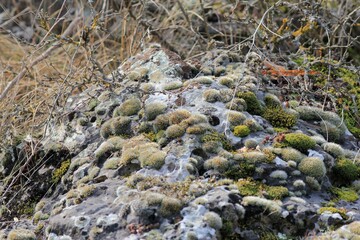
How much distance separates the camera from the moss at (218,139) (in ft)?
12.2

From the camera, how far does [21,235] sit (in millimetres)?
3416

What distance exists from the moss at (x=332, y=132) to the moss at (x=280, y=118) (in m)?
0.23

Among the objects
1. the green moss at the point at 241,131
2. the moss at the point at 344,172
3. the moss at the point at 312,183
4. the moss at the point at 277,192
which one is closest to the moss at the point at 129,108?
the green moss at the point at 241,131

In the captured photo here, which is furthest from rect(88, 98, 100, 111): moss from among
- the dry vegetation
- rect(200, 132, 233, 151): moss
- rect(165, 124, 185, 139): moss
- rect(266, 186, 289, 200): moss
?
rect(266, 186, 289, 200): moss

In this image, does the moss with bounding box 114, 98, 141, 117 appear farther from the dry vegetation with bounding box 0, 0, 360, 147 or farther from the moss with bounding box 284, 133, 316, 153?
the moss with bounding box 284, 133, 316, 153

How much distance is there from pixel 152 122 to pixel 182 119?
23 centimetres

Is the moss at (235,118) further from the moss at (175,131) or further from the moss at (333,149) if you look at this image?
the moss at (333,149)

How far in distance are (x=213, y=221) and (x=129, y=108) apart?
1339 mm

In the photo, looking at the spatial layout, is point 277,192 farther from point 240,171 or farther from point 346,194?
point 346,194

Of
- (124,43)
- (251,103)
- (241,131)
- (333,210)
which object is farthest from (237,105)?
(124,43)

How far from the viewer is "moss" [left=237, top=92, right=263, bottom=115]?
410cm

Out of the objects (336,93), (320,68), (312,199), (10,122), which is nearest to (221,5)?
(320,68)

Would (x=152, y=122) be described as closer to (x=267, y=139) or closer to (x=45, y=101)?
(x=267, y=139)

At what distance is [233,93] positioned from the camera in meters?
4.12
